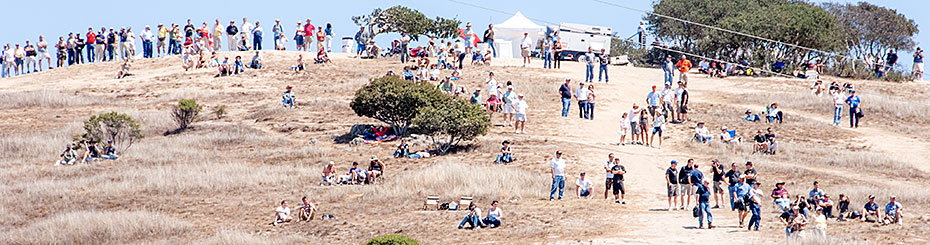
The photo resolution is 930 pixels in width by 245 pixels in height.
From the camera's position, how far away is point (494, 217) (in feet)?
75.9

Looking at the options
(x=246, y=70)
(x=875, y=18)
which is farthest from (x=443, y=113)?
(x=875, y=18)

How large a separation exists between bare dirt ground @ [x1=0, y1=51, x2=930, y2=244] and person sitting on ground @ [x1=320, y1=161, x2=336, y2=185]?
498mm

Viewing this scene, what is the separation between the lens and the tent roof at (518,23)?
57594mm

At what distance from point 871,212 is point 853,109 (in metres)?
14.6

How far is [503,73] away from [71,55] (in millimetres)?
19026

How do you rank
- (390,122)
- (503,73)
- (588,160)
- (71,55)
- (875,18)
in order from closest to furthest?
(588,160) < (390,122) < (503,73) < (71,55) < (875,18)

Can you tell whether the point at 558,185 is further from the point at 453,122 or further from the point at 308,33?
the point at 308,33

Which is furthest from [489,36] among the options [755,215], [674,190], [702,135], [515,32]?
[755,215]

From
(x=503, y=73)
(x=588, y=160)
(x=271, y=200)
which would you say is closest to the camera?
(x=271, y=200)

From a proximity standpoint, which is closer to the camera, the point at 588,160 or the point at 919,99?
the point at 588,160

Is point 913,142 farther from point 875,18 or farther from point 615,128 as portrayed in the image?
point 875,18

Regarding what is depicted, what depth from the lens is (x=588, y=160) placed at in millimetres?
30031

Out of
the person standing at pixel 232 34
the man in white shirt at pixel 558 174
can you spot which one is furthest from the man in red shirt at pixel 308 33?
the man in white shirt at pixel 558 174

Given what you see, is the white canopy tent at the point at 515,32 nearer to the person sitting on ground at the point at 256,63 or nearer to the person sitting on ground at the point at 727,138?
the person sitting on ground at the point at 256,63
